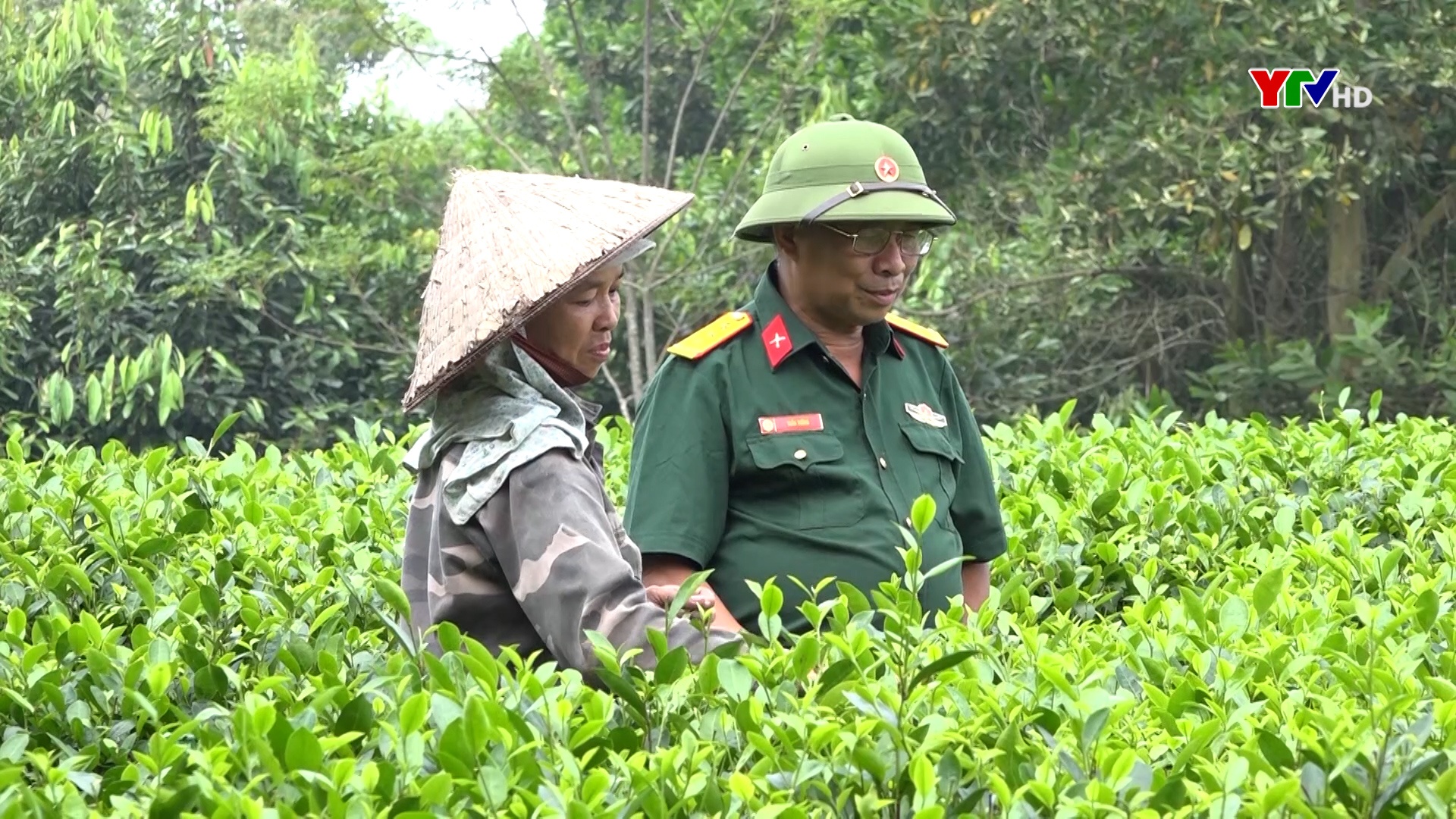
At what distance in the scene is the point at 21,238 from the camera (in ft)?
34.4

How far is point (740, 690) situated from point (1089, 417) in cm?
909

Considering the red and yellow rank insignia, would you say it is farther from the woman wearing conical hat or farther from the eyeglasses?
the woman wearing conical hat

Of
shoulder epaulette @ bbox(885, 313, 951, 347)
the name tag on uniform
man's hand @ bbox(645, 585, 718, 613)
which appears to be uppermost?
shoulder epaulette @ bbox(885, 313, 951, 347)

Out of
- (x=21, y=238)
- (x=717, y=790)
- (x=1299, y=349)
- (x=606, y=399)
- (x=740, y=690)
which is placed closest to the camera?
(x=717, y=790)

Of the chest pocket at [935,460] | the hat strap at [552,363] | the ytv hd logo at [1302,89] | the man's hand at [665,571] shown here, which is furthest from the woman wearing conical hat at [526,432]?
the ytv hd logo at [1302,89]

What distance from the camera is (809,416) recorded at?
3.19 meters

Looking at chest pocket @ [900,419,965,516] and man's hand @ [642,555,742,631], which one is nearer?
man's hand @ [642,555,742,631]

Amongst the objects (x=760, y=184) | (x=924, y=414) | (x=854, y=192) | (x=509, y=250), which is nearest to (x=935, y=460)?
(x=924, y=414)

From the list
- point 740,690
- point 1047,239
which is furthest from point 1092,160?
point 740,690

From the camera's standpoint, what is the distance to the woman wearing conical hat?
2.31 meters

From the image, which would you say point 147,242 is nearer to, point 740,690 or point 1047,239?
point 1047,239

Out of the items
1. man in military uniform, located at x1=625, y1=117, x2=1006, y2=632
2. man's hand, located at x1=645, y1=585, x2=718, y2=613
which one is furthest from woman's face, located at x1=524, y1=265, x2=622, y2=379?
man in military uniform, located at x1=625, y1=117, x2=1006, y2=632

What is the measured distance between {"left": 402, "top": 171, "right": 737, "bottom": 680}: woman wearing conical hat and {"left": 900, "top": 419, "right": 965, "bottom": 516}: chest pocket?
71cm

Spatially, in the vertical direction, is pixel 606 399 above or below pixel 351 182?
below
